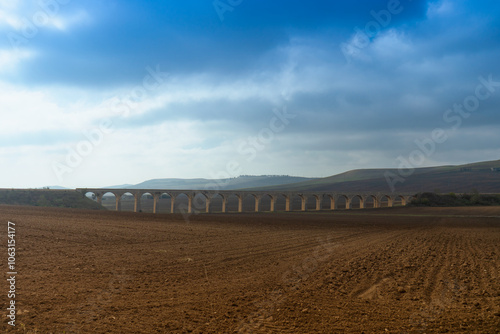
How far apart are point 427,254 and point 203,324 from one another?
10983mm

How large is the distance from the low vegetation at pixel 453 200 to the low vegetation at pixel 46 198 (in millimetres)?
65661

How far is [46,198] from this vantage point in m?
50.4

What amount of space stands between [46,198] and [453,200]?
3108 inches

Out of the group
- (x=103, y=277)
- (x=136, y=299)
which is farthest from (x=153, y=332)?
(x=103, y=277)

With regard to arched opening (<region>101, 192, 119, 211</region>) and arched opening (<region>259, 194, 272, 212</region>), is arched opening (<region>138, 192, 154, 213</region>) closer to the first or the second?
arched opening (<region>101, 192, 119, 211</region>)

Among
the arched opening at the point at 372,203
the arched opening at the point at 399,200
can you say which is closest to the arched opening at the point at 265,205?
the arched opening at the point at 372,203

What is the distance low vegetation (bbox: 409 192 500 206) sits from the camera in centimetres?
8275

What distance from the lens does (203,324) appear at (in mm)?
6402

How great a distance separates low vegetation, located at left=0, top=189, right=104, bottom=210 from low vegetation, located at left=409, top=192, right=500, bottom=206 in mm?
65661

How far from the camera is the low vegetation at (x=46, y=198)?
4783 cm

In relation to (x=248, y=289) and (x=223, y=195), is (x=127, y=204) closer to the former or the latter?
(x=223, y=195)

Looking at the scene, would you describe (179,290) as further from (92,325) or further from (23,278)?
(23,278)

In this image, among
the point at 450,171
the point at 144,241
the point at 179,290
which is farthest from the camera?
the point at 450,171

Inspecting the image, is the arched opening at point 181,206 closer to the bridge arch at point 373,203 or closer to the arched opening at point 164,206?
the arched opening at point 164,206
